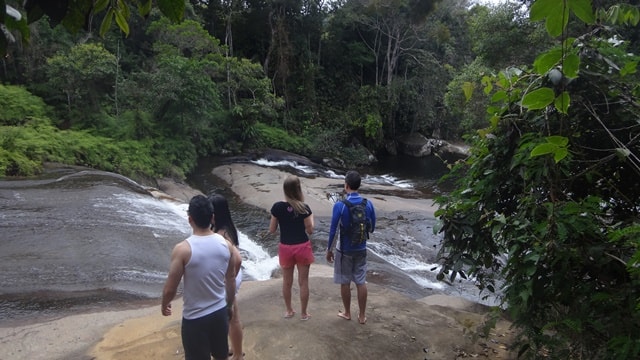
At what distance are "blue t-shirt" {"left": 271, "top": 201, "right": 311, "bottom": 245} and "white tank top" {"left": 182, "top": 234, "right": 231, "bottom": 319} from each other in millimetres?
1399

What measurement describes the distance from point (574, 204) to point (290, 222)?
2.61 meters

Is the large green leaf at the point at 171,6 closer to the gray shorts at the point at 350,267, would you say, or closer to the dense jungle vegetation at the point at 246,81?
the dense jungle vegetation at the point at 246,81

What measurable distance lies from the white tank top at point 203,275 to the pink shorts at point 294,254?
4.75ft

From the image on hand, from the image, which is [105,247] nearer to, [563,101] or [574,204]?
[574,204]

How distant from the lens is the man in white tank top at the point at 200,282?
10.2 feet

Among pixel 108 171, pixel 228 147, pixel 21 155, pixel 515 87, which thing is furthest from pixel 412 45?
pixel 515 87

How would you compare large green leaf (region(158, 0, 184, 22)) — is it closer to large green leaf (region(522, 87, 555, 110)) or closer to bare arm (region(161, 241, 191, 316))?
large green leaf (region(522, 87, 555, 110))

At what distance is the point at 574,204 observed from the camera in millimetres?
2766

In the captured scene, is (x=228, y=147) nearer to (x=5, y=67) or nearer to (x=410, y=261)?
(x=5, y=67)

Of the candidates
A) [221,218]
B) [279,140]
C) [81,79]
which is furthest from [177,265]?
[279,140]

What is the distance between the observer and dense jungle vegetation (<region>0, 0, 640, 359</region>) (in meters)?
2.61

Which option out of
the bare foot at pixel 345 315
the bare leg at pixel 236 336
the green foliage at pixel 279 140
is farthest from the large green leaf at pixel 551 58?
the green foliage at pixel 279 140

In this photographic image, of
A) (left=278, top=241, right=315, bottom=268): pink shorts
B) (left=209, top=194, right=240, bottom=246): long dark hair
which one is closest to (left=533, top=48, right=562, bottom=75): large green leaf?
(left=209, top=194, right=240, bottom=246): long dark hair

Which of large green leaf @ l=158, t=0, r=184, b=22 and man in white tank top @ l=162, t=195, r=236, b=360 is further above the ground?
large green leaf @ l=158, t=0, r=184, b=22
